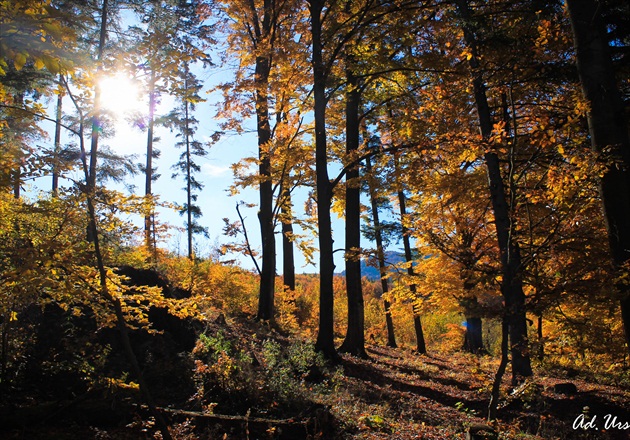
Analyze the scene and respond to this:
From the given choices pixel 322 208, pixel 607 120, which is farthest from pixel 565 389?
pixel 322 208

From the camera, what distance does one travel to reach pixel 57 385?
5.01 metres

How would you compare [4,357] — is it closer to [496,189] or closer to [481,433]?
[481,433]

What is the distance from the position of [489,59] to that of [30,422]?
9.03 meters

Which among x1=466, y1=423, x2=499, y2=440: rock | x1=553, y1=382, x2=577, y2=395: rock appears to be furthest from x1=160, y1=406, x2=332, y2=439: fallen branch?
x1=553, y1=382, x2=577, y2=395: rock

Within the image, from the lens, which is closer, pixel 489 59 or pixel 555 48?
pixel 555 48

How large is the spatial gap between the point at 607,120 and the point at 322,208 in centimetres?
578

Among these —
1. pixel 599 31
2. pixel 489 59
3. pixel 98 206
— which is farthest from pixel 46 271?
pixel 489 59

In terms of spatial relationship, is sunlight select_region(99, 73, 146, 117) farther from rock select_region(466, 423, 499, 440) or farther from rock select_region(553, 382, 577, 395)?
rock select_region(553, 382, 577, 395)

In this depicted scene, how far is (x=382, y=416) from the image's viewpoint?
5871 millimetres

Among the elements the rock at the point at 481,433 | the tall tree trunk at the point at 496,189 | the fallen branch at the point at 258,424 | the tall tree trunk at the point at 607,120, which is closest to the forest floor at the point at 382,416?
the fallen branch at the point at 258,424

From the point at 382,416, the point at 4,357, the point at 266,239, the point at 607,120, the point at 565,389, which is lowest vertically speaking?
the point at 565,389

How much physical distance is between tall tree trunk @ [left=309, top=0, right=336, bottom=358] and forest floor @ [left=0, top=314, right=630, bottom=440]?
94 cm

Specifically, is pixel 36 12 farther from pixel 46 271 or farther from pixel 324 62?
pixel 324 62

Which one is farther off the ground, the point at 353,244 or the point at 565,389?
the point at 353,244
